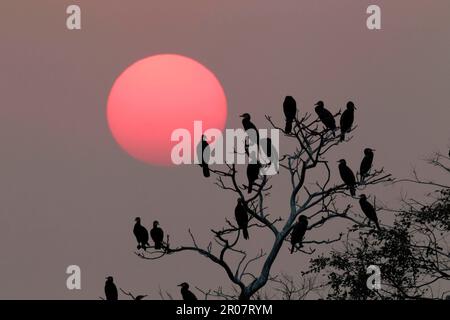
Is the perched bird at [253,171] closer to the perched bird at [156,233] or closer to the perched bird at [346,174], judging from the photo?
the perched bird at [346,174]

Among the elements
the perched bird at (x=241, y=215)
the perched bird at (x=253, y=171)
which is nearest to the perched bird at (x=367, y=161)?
the perched bird at (x=253, y=171)

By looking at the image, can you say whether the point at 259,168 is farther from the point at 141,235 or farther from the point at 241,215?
the point at 141,235

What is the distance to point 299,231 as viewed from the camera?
Answer: 19844 millimetres

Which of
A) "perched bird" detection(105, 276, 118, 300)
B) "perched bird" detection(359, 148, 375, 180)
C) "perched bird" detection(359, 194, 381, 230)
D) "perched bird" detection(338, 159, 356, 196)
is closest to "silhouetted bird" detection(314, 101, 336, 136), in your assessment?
"perched bird" detection(359, 148, 375, 180)

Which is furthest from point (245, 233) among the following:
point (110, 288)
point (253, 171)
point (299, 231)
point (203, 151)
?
point (110, 288)

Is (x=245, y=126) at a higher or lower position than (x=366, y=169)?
higher

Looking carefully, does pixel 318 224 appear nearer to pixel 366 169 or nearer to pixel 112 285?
pixel 366 169

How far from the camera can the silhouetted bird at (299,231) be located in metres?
19.8

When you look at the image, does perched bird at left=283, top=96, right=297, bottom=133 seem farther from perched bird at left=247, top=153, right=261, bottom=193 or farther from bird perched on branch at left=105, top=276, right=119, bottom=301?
bird perched on branch at left=105, top=276, right=119, bottom=301

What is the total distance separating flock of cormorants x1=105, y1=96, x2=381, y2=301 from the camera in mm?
19812

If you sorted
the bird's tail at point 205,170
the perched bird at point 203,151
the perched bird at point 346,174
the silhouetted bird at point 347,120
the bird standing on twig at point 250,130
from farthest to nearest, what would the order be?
1. the perched bird at point 203,151
2. the bird's tail at point 205,170
3. the perched bird at point 346,174
4. the bird standing on twig at point 250,130
5. the silhouetted bird at point 347,120
